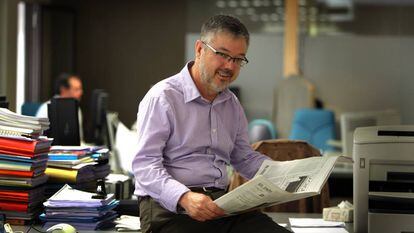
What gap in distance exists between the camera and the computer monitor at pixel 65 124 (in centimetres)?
388

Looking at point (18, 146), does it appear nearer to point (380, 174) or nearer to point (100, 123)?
point (380, 174)

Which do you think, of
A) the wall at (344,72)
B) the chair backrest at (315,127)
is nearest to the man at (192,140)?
the chair backrest at (315,127)

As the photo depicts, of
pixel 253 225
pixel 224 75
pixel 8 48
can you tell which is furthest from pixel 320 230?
pixel 8 48

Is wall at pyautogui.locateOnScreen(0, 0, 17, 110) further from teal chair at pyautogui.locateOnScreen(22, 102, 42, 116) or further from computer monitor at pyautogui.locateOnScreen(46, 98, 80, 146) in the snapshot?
computer monitor at pyautogui.locateOnScreen(46, 98, 80, 146)

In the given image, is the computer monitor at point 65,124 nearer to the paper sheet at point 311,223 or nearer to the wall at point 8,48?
the paper sheet at point 311,223

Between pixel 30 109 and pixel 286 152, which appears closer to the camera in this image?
pixel 286 152

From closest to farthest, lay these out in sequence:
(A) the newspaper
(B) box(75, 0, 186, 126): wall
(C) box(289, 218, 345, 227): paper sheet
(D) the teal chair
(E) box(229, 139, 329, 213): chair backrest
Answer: (A) the newspaper, (C) box(289, 218, 345, 227): paper sheet, (E) box(229, 139, 329, 213): chair backrest, (D) the teal chair, (B) box(75, 0, 186, 126): wall

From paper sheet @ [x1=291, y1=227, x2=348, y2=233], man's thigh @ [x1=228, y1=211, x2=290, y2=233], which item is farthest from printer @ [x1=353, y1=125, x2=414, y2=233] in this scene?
man's thigh @ [x1=228, y1=211, x2=290, y2=233]

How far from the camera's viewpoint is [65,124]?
3.91m

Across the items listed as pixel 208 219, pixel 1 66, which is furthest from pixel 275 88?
pixel 208 219

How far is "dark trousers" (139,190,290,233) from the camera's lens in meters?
2.82

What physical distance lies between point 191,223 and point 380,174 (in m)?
0.85

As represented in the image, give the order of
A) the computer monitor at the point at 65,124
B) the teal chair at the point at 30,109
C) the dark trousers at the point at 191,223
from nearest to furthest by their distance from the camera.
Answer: the dark trousers at the point at 191,223
the computer monitor at the point at 65,124
the teal chair at the point at 30,109

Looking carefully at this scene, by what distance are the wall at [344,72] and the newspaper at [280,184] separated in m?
7.79
